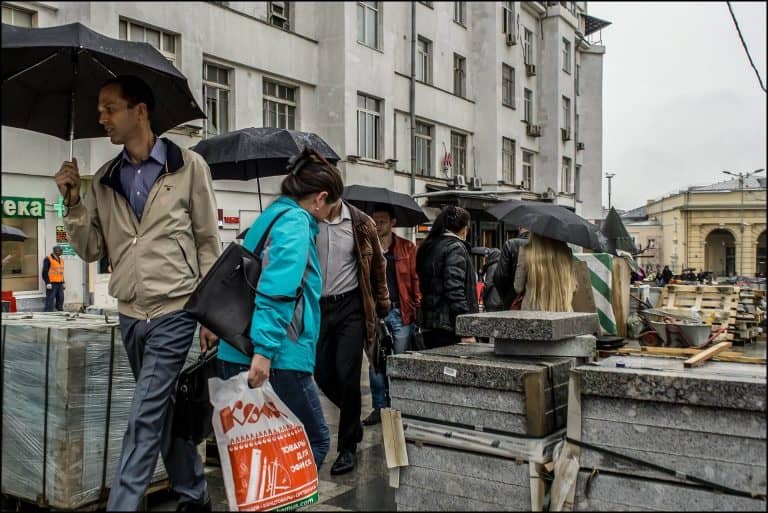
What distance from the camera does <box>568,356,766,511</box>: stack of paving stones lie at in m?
2.91

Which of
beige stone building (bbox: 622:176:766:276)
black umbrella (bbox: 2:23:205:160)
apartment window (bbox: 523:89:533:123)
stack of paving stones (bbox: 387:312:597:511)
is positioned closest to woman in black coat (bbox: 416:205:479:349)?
stack of paving stones (bbox: 387:312:597:511)

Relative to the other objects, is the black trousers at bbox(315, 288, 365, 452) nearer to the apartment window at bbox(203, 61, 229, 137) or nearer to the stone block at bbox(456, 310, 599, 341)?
the stone block at bbox(456, 310, 599, 341)

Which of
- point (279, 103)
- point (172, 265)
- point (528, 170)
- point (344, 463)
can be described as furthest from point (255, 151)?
point (528, 170)

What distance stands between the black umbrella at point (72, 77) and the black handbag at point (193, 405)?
139 centimetres

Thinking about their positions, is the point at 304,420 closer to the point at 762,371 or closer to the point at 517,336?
the point at 517,336

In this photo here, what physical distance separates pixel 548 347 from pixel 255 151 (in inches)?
164

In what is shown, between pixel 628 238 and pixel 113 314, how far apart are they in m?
13.9

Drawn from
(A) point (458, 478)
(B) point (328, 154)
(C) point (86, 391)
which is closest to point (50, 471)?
(C) point (86, 391)

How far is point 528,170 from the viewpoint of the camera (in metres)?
36.4

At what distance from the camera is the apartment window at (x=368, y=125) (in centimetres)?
2217

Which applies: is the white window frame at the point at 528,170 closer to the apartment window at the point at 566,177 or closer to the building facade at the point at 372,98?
the building facade at the point at 372,98

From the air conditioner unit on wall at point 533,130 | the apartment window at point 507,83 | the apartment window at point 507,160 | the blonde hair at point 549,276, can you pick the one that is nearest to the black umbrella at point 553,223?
the blonde hair at point 549,276

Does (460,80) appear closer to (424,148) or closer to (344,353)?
(424,148)

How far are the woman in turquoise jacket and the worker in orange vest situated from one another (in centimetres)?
1423
